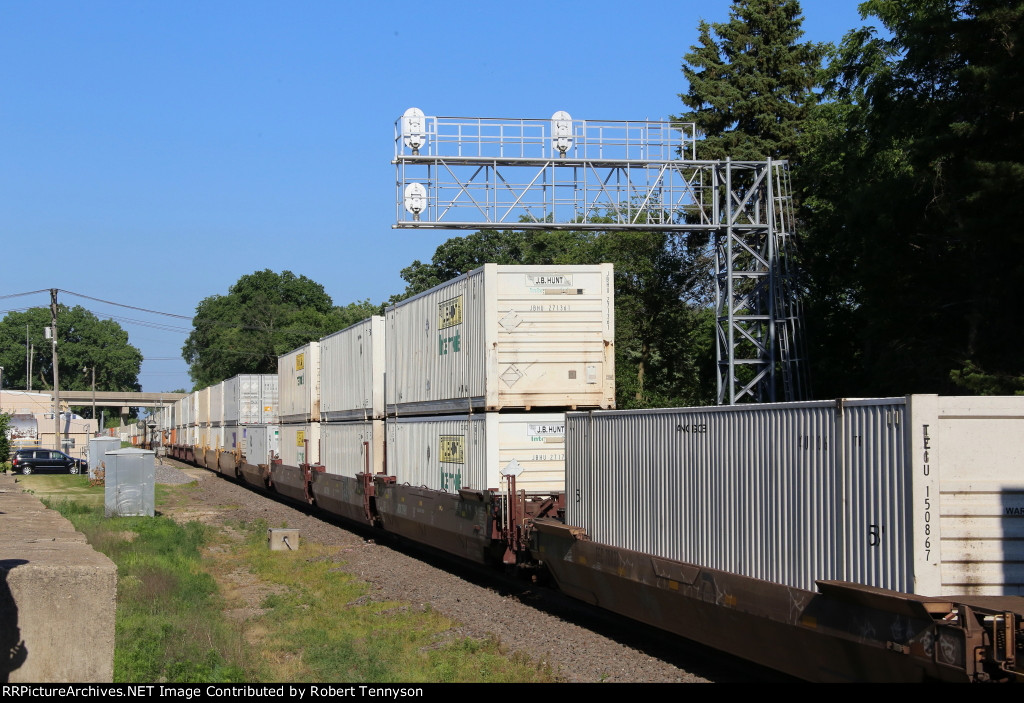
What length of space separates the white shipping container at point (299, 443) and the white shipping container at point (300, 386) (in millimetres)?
211

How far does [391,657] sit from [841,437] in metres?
5.21

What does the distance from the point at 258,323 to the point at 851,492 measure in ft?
362

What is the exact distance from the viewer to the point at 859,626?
7.20 meters

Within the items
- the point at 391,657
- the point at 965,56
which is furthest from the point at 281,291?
the point at 391,657

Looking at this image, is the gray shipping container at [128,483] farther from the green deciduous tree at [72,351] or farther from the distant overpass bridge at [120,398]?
the green deciduous tree at [72,351]

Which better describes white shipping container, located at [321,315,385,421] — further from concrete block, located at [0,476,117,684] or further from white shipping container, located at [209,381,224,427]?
white shipping container, located at [209,381,224,427]

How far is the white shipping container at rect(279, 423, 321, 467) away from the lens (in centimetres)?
2684

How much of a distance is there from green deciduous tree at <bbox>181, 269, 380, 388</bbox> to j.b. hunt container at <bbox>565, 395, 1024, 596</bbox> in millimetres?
85390

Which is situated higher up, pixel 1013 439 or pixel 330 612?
pixel 1013 439

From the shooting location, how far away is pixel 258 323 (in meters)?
114

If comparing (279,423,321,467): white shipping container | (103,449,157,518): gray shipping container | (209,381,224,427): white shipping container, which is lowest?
A: (103,449,157,518): gray shipping container

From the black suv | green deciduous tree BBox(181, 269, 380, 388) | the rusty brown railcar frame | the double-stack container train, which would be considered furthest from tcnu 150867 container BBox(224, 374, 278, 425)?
→ green deciduous tree BBox(181, 269, 380, 388)

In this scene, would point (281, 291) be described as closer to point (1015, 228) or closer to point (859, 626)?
point (1015, 228)

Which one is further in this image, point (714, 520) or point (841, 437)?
point (714, 520)
